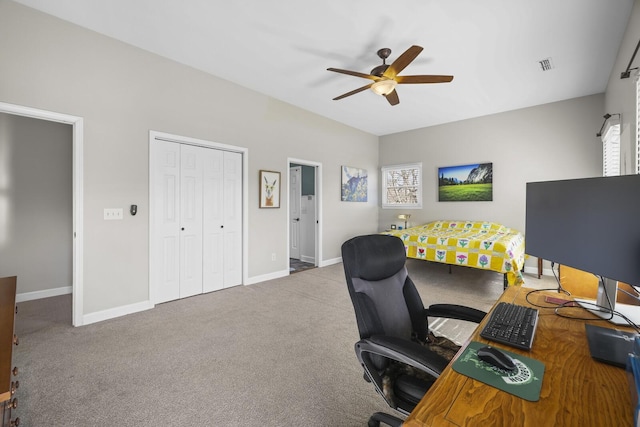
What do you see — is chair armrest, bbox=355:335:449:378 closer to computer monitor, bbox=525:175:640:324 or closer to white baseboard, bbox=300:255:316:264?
computer monitor, bbox=525:175:640:324

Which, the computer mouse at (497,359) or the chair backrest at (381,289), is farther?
the chair backrest at (381,289)

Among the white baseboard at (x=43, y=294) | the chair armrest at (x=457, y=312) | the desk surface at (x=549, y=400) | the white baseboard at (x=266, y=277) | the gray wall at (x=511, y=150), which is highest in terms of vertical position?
the gray wall at (x=511, y=150)

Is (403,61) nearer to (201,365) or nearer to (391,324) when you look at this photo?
(391,324)

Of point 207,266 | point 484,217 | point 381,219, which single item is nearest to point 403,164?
point 381,219

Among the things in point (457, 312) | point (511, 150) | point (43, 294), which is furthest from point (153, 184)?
point (511, 150)

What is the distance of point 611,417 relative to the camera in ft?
2.10

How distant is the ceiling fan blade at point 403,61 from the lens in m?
2.40

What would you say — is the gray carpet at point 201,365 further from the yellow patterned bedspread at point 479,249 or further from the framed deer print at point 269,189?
the framed deer print at point 269,189

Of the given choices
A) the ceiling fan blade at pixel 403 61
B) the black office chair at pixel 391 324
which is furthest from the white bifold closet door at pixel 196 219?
the black office chair at pixel 391 324

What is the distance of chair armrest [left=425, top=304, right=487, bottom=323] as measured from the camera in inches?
55.1

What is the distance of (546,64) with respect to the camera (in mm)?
3383

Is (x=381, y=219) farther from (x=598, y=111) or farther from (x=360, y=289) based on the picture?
(x=360, y=289)

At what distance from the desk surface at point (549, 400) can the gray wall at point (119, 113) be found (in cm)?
337

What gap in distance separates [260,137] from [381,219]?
12.2ft
